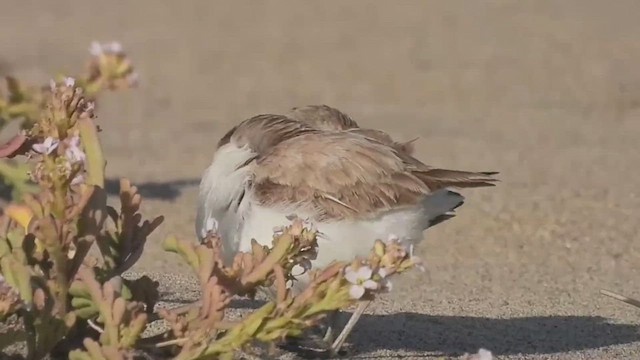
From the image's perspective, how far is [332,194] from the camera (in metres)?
3.61

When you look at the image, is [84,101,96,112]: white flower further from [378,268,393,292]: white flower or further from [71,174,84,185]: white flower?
[378,268,393,292]: white flower

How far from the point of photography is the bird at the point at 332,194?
357 centimetres

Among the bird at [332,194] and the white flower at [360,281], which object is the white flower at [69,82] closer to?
the white flower at [360,281]

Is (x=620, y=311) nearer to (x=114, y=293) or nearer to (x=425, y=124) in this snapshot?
(x=114, y=293)

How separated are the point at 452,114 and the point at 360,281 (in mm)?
7186

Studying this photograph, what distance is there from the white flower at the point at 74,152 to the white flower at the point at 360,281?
2.01 feet

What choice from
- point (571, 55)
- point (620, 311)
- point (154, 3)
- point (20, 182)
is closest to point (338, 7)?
point (154, 3)

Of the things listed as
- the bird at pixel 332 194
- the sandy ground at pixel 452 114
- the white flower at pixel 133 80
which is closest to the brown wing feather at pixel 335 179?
the bird at pixel 332 194

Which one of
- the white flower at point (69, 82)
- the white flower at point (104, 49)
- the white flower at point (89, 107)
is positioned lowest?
the white flower at point (89, 107)

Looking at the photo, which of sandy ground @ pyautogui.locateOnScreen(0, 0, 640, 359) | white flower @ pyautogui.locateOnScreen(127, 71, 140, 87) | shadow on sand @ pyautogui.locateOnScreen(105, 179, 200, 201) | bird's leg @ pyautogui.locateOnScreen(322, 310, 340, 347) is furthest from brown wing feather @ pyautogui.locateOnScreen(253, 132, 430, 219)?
shadow on sand @ pyautogui.locateOnScreen(105, 179, 200, 201)

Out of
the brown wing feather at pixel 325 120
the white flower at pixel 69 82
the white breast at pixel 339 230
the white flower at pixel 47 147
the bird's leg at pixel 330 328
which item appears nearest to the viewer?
the white flower at pixel 47 147

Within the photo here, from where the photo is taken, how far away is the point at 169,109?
958cm

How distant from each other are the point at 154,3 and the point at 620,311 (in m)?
10.6

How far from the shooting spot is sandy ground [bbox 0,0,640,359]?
4.22 m
